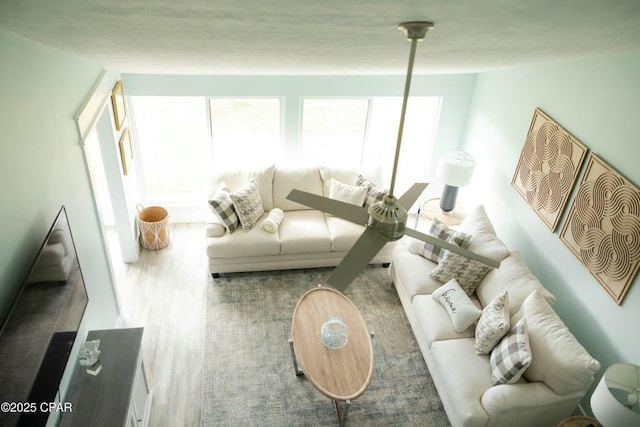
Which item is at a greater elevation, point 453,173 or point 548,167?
point 548,167

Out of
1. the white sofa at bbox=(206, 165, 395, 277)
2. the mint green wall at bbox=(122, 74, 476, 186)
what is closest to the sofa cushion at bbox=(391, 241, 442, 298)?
the white sofa at bbox=(206, 165, 395, 277)

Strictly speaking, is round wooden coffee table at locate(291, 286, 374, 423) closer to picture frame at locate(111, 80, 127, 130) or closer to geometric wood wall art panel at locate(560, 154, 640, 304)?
geometric wood wall art panel at locate(560, 154, 640, 304)

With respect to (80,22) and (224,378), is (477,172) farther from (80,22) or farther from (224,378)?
(80,22)

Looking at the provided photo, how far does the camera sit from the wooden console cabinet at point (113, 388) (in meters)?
2.27

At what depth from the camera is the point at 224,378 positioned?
3283mm

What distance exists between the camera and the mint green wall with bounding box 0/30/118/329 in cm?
178

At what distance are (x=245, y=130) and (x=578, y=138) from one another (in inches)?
Answer: 136

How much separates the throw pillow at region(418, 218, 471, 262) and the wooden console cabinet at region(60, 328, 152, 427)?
260cm

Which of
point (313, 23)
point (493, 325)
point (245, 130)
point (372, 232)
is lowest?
point (493, 325)

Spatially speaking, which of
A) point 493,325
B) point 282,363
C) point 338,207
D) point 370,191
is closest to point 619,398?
point 493,325

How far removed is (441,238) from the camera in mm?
3844

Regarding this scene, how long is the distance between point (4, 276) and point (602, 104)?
12.7ft

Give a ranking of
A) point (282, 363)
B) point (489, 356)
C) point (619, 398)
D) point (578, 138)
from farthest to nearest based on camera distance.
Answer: point (282, 363) → point (578, 138) → point (489, 356) → point (619, 398)

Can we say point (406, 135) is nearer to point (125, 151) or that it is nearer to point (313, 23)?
point (125, 151)
